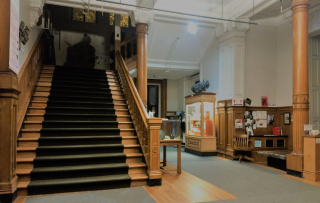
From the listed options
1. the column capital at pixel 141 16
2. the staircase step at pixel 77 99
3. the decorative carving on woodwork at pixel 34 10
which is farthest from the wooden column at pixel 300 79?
the decorative carving on woodwork at pixel 34 10

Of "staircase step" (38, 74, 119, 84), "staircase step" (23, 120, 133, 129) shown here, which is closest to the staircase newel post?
"staircase step" (23, 120, 133, 129)

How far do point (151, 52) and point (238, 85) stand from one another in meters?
3.76

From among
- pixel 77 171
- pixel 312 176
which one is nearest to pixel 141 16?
pixel 77 171

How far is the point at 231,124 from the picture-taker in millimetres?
8148

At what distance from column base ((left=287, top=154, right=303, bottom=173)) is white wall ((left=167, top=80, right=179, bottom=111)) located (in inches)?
325

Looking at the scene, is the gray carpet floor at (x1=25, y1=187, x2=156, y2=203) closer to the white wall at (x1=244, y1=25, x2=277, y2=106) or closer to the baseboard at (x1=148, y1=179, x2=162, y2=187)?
the baseboard at (x1=148, y1=179, x2=162, y2=187)

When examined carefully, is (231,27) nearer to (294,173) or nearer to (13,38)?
(294,173)

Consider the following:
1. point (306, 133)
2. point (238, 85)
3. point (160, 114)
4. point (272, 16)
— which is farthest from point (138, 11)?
point (160, 114)

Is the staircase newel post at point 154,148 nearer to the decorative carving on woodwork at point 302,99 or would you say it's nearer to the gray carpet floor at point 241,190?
the gray carpet floor at point 241,190

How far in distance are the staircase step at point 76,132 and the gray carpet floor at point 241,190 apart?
5.39 feet

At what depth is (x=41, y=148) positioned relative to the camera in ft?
15.7

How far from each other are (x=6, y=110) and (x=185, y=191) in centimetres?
316

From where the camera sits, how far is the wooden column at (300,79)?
18.3 feet

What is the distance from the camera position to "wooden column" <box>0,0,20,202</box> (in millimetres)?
3592
